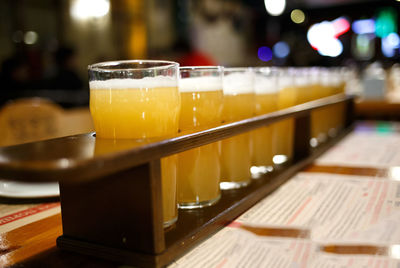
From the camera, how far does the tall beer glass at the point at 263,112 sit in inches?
50.3

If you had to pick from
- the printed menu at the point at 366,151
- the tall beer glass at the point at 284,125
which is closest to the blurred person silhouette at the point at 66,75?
the printed menu at the point at 366,151

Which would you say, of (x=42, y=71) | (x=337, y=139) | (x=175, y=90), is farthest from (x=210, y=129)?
(x=42, y=71)

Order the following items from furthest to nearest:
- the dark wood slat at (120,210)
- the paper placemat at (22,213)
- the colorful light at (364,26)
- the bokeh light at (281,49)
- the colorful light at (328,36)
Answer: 1. the bokeh light at (281,49)
2. the colorful light at (328,36)
3. the colorful light at (364,26)
4. the paper placemat at (22,213)
5. the dark wood slat at (120,210)

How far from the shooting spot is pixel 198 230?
79 centimetres

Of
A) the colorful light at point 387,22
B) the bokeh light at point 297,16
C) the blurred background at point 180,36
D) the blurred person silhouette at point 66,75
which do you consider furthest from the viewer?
the bokeh light at point 297,16

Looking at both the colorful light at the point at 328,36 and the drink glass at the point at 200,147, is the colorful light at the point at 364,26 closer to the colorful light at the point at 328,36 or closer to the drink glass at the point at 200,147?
the colorful light at the point at 328,36

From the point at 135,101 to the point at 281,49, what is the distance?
13.5 meters

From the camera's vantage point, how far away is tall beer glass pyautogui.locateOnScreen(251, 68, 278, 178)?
1276 mm

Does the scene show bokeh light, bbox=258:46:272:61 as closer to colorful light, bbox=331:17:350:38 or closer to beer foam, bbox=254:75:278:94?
colorful light, bbox=331:17:350:38

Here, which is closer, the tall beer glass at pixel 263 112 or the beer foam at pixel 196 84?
the beer foam at pixel 196 84

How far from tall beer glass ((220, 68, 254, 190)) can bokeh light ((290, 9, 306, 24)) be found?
1208 centimetres

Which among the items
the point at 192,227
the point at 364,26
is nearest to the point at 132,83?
the point at 192,227

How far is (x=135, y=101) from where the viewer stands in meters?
0.75

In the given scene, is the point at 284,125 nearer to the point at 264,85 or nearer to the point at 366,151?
the point at 264,85
